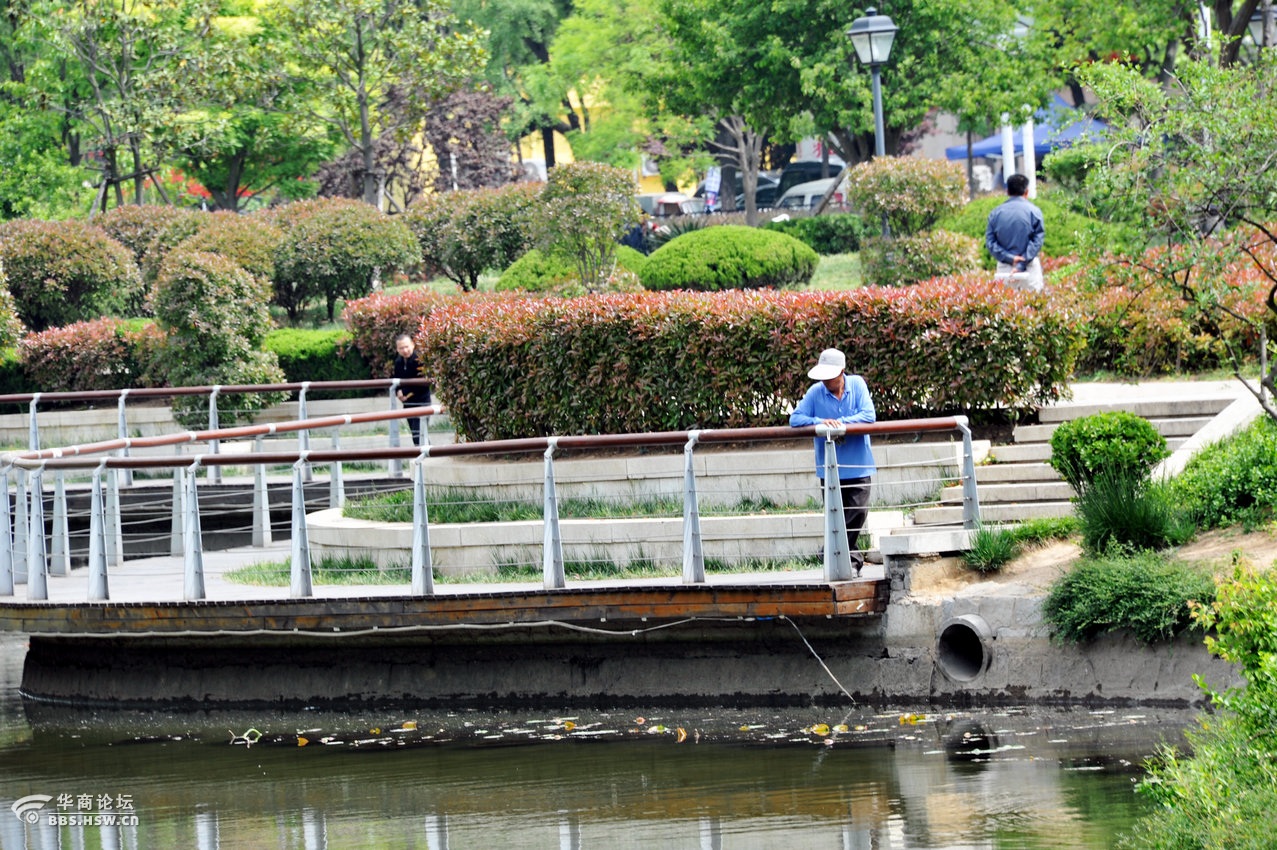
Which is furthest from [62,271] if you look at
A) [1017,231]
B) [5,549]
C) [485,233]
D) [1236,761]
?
[1236,761]

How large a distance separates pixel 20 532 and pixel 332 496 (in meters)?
2.94

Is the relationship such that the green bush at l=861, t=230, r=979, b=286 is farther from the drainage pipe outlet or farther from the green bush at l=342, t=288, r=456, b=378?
the drainage pipe outlet

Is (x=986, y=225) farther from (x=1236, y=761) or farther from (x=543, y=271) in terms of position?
(x=1236, y=761)

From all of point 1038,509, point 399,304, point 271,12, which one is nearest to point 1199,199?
point 1038,509

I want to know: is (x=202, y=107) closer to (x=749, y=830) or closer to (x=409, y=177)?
(x=409, y=177)

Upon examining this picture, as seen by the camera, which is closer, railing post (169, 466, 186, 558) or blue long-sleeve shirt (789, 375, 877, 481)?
blue long-sleeve shirt (789, 375, 877, 481)

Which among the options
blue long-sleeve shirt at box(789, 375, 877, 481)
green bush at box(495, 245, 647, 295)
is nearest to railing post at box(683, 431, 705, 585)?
blue long-sleeve shirt at box(789, 375, 877, 481)

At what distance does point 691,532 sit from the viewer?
1161 centimetres

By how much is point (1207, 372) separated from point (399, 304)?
437 inches

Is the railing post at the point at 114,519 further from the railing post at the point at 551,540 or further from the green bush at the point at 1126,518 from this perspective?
the green bush at the point at 1126,518

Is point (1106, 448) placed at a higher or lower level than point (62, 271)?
lower

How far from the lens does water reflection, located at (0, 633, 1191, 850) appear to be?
8812mm

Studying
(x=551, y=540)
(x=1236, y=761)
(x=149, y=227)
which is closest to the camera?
(x=1236, y=761)

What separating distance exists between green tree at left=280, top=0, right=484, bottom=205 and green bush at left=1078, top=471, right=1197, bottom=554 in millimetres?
21657
